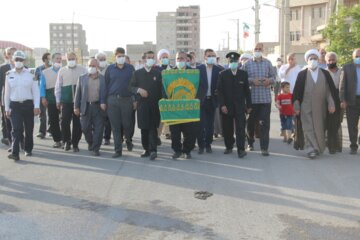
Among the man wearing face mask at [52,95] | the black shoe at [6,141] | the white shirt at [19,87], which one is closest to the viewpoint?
the white shirt at [19,87]

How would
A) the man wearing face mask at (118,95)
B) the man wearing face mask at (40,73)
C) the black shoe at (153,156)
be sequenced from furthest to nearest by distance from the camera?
the man wearing face mask at (40,73)
the man wearing face mask at (118,95)
the black shoe at (153,156)

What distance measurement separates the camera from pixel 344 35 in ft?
67.2

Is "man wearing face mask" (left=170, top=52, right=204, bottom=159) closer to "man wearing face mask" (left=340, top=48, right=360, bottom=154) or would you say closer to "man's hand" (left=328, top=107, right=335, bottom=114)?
"man's hand" (left=328, top=107, right=335, bottom=114)

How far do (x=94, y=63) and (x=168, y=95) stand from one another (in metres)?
1.77

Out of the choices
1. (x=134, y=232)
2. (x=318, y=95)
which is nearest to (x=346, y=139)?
(x=318, y=95)

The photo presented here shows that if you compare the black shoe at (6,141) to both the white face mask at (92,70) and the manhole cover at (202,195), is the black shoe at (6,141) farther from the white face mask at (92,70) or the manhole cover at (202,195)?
the manhole cover at (202,195)

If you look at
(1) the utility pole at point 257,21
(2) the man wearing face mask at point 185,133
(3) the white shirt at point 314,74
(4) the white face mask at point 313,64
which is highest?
(1) the utility pole at point 257,21

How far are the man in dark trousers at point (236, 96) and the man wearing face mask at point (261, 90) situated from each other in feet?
1.06

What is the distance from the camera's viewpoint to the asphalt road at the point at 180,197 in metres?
5.62

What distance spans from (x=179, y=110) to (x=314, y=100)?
102 inches

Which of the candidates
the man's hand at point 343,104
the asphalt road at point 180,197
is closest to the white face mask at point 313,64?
the man's hand at point 343,104

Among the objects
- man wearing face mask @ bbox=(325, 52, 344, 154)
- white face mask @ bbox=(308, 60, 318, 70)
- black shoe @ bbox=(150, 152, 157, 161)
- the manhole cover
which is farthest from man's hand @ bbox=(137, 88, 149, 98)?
man wearing face mask @ bbox=(325, 52, 344, 154)

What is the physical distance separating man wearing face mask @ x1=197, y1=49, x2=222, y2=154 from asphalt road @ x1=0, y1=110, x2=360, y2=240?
0.50m

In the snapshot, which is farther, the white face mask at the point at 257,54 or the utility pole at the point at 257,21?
the utility pole at the point at 257,21
